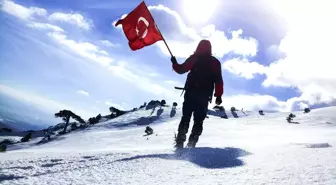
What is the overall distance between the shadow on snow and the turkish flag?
15.2ft

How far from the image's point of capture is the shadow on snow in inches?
183

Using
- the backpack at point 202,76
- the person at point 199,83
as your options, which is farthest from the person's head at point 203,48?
the backpack at point 202,76

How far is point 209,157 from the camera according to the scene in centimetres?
511

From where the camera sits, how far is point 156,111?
42.7m

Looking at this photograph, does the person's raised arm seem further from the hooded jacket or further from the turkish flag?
the turkish flag

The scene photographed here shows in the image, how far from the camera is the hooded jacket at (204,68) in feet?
25.6

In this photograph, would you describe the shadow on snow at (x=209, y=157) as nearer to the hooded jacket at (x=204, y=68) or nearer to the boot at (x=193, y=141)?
the boot at (x=193, y=141)

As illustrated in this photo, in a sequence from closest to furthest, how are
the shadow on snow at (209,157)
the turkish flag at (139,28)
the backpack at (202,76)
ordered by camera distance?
the shadow on snow at (209,157), the backpack at (202,76), the turkish flag at (139,28)

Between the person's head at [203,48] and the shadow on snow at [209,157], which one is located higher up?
the person's head at [203,48]

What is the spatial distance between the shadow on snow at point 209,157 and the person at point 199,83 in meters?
2.15

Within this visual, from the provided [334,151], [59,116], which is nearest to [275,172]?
[334,151]

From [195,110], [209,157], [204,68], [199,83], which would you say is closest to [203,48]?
[204,68]

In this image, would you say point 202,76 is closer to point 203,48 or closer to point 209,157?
point 203,48

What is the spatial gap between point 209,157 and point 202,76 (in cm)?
299
